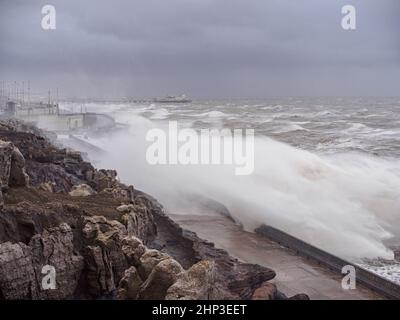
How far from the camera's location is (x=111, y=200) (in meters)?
9.93

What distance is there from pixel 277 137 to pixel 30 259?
33305mm

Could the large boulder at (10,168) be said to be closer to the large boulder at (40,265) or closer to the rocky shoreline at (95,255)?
the rocky shoreline at (95,255)

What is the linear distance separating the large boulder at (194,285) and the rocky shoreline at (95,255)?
0.01 meters

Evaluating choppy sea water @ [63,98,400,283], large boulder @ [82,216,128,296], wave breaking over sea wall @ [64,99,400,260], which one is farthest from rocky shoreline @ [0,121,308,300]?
wave breaking over sea wall @ [64,99,400,260]

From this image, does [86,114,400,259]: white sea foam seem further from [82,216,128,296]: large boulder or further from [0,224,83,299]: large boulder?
[0,224,83,299]: large boulder

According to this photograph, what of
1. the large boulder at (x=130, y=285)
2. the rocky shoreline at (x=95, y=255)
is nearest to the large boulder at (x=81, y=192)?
the rocky shoreline at (x=95, y=255)

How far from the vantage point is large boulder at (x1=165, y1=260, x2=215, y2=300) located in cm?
639

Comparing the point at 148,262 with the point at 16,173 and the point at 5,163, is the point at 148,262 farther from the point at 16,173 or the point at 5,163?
the point at 16,173

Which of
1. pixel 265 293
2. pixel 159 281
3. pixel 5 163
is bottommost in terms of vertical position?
pixel 265 293

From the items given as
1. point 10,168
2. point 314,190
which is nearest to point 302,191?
point 314,190

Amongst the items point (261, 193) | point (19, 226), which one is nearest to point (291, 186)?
point (261, 193)

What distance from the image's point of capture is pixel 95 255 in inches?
301

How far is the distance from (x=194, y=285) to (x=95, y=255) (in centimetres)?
179
